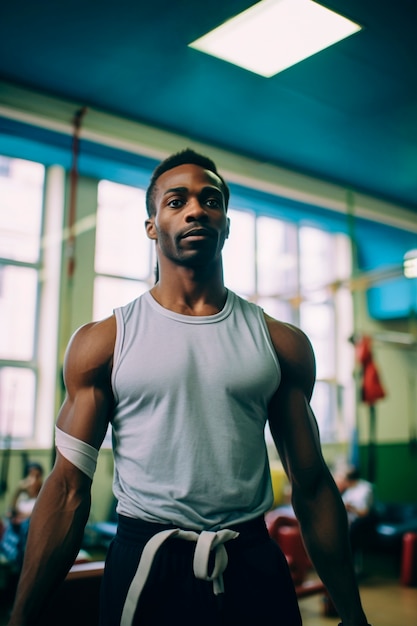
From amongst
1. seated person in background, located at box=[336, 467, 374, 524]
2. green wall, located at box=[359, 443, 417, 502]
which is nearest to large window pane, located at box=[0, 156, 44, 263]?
seated person in background, located at box=[336, 467, 374, 524]

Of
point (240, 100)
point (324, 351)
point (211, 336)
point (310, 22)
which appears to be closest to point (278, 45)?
point (310, 22)

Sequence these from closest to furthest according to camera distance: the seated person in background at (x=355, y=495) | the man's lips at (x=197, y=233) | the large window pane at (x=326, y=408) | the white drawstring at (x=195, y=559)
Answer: the white drawstring at (x=195, y=559)
the man's lips at (x=197, y=233)
the seated person in background at (x=355, y=495)
the large window pane at (x=326, y=408)

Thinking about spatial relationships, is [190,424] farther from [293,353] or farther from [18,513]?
[18,513]

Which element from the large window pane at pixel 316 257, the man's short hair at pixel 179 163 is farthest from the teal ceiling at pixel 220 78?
the large window pane at pixel 316 257

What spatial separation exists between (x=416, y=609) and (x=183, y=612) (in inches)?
125

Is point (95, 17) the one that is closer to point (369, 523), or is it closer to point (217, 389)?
point (217, 389)


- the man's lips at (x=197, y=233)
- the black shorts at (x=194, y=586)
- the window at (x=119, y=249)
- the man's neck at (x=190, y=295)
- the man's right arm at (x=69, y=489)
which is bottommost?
the black shorts at (x=194, y=586)

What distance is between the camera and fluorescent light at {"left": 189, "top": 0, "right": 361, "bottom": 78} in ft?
9.11

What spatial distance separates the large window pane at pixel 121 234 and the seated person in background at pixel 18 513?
6.89ft

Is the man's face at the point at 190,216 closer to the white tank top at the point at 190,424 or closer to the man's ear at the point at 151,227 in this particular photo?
the man's ear at the point at 151,227

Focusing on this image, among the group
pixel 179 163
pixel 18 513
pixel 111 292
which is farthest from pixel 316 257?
pixel 179 163

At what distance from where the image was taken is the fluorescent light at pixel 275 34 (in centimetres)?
278

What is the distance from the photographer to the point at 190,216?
Result: 46.5 inches

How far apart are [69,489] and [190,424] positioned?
25 cm
